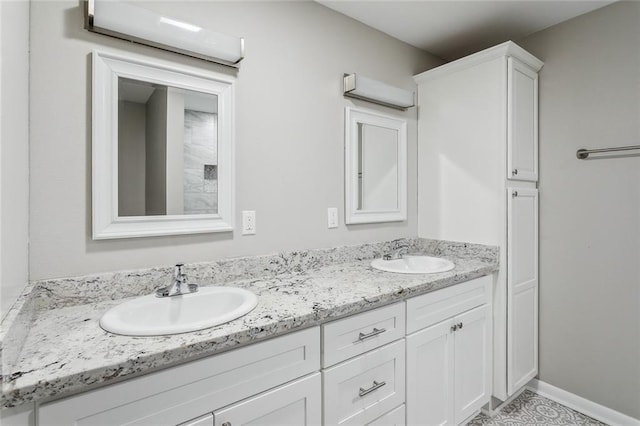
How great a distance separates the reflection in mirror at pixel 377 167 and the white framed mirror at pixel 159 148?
34.1 inches

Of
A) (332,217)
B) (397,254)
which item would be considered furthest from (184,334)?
(397,254)

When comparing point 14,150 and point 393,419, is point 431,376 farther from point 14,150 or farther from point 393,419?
point 14,150

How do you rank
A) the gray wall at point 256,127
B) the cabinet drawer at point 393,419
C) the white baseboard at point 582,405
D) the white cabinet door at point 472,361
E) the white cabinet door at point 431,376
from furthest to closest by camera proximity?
the white baseboard at point 582,405
the white cabinet door at point 472,361
the white cabinet door at point 431,376
the cabinet drawer at point 393,419
the gray wall at point 256,127

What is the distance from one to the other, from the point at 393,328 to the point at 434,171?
4.16 ft

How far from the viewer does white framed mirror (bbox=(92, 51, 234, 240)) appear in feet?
4.03

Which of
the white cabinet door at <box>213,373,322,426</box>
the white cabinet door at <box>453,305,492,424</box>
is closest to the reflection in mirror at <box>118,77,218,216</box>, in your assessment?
the white cabinet door at <box>213,373,322,426</box>

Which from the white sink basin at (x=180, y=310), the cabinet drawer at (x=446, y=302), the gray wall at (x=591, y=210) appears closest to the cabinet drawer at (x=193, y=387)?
the white sink basin at (x=180, y=310)

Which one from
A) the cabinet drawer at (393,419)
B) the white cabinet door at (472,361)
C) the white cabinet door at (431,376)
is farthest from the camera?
the white cabinet door at (472,361)

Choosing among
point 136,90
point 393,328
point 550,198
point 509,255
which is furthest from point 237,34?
point 550,198

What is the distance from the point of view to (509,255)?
1895 mm

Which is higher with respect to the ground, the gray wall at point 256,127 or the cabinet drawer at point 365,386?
the gray wall at point 256,127

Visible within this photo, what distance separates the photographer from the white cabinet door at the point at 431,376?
4.83 ft

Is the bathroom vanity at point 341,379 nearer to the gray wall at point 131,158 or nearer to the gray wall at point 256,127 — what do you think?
the gray wall at point 256,127

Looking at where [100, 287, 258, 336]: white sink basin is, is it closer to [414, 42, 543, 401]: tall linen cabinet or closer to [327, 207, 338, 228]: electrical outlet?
[327, 207, 338, 228]: electrical outlet
